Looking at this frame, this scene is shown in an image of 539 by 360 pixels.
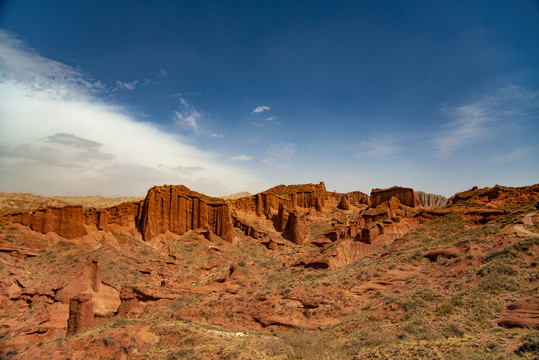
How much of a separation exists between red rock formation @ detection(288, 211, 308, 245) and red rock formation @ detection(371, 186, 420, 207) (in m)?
26.0

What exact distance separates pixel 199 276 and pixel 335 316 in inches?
1078

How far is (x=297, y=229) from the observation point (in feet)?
216

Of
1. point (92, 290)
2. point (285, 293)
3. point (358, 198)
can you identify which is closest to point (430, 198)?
point (358, 198)

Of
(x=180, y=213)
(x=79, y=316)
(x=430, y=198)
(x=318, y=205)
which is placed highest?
(x=430, y=198)

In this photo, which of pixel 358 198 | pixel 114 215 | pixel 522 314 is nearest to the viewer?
pixel 522 314

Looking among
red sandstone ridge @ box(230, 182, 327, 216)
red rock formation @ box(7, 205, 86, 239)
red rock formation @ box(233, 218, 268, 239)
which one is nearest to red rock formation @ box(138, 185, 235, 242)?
red rock formation @ box(233, 218, 268, 239)

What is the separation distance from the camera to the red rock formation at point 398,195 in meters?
75.1

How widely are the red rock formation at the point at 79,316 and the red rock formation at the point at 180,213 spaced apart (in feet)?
101

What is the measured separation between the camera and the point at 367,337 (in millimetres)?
13719

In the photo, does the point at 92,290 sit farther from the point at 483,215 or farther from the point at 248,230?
the point at 248,230

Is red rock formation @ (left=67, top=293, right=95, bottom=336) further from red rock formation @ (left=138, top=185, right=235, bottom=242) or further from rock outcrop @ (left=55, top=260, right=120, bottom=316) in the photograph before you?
red rock formation @ (left=138, top=185, right=235, bottom=242)

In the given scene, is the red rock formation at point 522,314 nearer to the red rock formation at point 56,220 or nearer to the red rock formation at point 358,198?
the red rock formation at point 56,220

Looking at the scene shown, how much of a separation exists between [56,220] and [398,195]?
72.4 meters

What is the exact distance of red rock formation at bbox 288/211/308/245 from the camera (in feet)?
214
